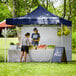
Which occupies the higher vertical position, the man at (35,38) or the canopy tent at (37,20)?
the canopy tent at (37,20)

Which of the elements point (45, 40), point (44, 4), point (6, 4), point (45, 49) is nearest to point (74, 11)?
point (44, 4)

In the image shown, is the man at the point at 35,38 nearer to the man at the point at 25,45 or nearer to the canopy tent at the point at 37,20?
the canopy tent at the point at 37,20

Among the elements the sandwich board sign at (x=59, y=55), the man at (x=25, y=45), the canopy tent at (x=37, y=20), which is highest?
the canopy tent at (x=37, y=20)

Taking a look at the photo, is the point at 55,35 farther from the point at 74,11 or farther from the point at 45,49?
the point at 74,11

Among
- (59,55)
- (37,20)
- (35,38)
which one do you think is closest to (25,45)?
(37,20)

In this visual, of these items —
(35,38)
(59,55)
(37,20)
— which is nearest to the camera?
(59,55)

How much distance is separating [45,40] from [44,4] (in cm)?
1975

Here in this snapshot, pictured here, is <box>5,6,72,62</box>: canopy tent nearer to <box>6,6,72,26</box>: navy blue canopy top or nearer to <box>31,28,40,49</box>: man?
<box>6,6,72,26</box>: navy blue canopy top

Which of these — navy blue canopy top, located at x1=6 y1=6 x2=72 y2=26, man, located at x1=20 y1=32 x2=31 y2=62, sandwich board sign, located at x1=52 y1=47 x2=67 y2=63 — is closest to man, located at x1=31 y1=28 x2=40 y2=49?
navy blue canopy top, located at x1=6 y1=6 x2=72 y2=26

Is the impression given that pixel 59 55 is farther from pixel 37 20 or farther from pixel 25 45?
pixel 37 20

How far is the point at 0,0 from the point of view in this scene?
3462cm

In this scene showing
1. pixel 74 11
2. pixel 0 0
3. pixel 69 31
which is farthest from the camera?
pixel 74 11

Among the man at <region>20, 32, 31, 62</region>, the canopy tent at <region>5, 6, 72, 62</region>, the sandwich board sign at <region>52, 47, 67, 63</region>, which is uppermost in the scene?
the canopy tent at <region>5, 6, 72, 62</region>

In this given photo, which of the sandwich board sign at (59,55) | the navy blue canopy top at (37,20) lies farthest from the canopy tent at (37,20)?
the sandwich board sign at (59,55)
